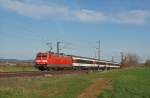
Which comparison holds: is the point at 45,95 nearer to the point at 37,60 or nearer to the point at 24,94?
the point at 24,94

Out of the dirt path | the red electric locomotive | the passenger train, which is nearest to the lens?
the dirt path

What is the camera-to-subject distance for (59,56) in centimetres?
5538

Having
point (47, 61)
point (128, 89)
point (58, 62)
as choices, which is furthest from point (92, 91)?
point (58, 62)

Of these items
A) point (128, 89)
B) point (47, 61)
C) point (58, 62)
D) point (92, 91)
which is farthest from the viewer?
point (58, 62)

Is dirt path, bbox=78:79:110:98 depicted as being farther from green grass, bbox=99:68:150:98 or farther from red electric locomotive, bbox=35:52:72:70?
red electric locomotive, bbox=35:52:72:70

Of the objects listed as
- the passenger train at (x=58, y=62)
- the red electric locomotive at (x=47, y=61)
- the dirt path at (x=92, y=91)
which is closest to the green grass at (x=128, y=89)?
the dirt path at (x=92, y=91)

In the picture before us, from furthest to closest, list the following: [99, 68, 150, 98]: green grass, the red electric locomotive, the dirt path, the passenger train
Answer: the passenger train → the red electric locomotive → [99, 68, 150, 98]: green grass → the dirt path

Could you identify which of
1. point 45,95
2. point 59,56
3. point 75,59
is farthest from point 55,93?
point 75,59

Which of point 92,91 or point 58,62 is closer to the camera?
point 92,91

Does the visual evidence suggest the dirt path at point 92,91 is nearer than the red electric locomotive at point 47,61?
Yes

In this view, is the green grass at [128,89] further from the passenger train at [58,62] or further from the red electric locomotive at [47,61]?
the passenger train at [58,62]

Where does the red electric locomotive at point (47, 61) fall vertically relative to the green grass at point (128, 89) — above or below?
above

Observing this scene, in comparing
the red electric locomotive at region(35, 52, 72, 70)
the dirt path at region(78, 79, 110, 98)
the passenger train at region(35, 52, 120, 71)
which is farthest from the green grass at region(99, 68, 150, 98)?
the passenger train at region(35, 52, 120, 71)

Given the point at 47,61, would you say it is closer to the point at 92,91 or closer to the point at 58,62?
the point at 58,62
